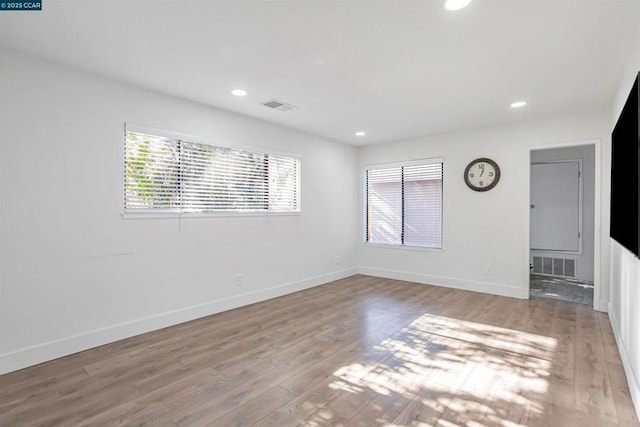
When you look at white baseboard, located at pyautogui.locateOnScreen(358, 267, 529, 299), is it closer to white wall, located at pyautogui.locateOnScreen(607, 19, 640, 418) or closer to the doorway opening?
the doorway opening

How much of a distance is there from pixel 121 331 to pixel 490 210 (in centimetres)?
505

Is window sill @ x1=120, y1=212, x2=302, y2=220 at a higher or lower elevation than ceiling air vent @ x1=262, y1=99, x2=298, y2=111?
lower

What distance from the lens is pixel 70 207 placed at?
2.90 metres

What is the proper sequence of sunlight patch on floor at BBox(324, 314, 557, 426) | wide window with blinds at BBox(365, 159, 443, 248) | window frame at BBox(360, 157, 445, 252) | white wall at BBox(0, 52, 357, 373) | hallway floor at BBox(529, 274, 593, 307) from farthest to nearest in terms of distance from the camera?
wide window with blinds at BBox(365, 159, 443, 248) < window frame at BBox(360, 157, 445, 252) < hallway floor at BBox(529, 274, 593, 307) < white wall at BBox(0, 52, 357, 373) < sunlight patch on floor at BBox(324, 314, 557, 426)

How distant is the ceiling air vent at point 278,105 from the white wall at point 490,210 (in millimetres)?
2661

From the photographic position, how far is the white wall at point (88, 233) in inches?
103

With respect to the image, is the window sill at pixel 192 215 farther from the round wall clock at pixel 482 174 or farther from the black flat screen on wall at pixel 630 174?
the black flat screen on wall at pixel 630 174

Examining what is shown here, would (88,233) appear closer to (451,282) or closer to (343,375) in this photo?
(343,375)

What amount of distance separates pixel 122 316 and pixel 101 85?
2255 mm

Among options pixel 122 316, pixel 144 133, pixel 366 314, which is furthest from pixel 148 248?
pixel 366 314

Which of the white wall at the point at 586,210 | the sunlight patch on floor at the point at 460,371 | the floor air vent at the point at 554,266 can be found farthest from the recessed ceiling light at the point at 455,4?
the floor air vent at the point at 554,266

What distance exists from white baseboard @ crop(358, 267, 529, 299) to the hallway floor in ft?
1.16

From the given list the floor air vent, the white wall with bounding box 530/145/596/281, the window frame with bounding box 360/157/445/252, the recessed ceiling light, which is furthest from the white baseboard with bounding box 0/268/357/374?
the white wall with bounding box 530/145/596/281

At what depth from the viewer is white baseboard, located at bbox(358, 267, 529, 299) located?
4.73 metres
